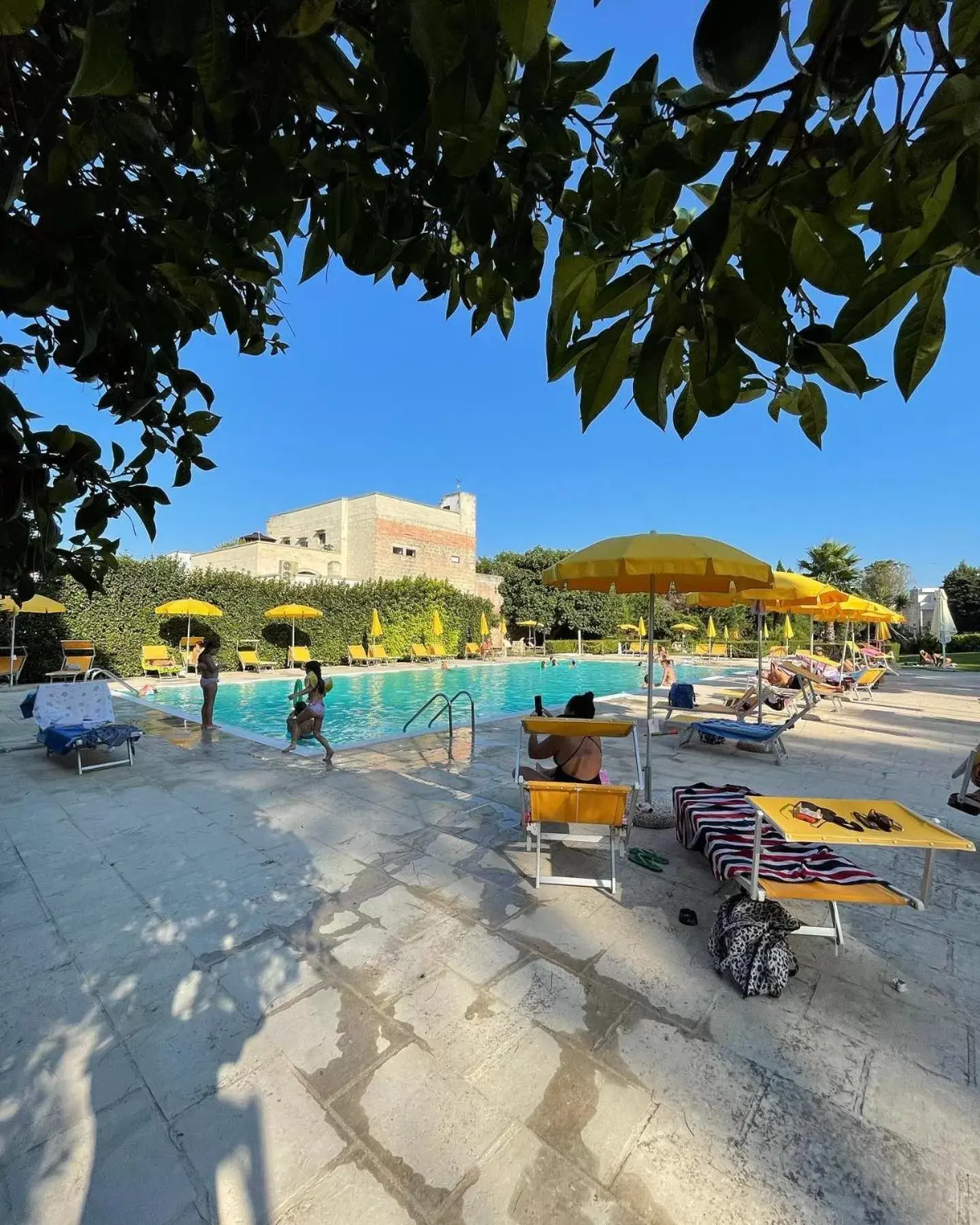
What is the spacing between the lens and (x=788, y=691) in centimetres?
1218

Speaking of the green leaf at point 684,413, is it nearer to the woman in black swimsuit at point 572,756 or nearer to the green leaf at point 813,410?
the green leaf at point 813,410

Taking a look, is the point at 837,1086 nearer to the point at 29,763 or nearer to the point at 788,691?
the point at 29,763

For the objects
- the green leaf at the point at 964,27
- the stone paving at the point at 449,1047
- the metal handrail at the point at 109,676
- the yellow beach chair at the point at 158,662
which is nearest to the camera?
the green leaf at the point at 964,27

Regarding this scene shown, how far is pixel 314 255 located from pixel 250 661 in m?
21.1

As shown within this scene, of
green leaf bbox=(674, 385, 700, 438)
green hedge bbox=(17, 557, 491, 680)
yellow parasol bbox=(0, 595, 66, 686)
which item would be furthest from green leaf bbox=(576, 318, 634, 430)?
yellow parasol bbox=(0, 595, 66, 686)

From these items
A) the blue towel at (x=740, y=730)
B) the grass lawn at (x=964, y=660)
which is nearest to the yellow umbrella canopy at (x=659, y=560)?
the blue towel at (x=740, y=730)

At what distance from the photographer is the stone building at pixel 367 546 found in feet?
112

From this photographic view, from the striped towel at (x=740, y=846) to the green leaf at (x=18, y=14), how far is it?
3.72 meters

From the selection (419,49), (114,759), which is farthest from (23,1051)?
(114,759)

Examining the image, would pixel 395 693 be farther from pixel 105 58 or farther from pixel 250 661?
pixel 105 58

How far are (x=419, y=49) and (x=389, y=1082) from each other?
2.99m

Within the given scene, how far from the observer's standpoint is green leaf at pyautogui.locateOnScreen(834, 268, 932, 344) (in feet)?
2.55

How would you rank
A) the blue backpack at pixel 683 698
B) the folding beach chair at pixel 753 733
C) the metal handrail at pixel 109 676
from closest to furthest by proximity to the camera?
the folding beach chair at pixel 753 733 < the metal handrail at pixel 109 676 < the blue backpack at pixel 683 698

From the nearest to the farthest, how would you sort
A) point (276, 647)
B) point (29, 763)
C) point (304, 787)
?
point (304, 787), point (29, 763), point (276, 647)
